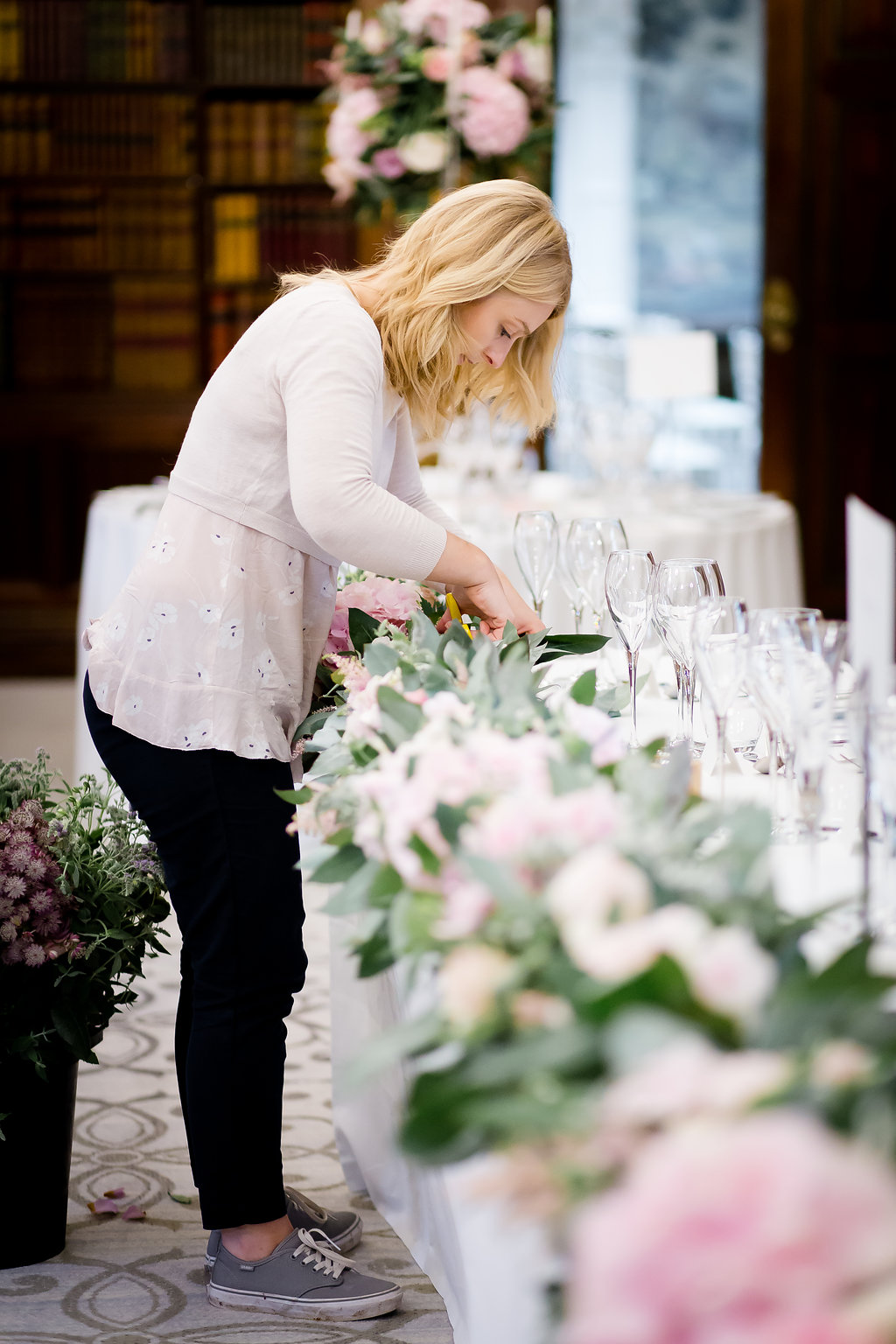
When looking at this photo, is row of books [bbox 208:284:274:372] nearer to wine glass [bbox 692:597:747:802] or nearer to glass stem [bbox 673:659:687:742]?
glass stem [bbox 673:659:687:742]

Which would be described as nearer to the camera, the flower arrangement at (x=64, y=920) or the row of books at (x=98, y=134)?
the flower arrangement at (x=64, y=920)

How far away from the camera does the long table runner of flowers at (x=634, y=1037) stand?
55 centimetres

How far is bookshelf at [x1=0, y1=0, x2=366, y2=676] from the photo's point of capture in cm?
533

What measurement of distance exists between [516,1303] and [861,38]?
17.1 ft

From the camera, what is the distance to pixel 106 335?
18.0ft

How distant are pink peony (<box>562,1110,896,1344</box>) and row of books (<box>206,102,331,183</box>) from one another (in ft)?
17.4

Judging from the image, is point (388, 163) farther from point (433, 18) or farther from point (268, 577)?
point (268, 577)

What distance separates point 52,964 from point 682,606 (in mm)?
882

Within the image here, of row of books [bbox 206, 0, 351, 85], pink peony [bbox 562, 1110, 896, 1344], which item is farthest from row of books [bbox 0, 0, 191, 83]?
pink peony [bbox 562, 1110, 896, 1344]

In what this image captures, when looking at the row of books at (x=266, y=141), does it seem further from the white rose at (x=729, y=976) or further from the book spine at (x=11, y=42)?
the white rose at (x=729, y=976)

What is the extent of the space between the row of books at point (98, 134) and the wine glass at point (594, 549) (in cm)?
412

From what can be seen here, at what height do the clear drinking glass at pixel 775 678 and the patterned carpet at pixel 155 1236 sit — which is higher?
the clear drinking glass at pixel 775 678

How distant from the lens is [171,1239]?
1.93 meters

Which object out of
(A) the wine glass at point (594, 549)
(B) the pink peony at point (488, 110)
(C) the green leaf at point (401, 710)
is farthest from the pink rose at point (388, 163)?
(C) the green leaf at point (401, 710)
